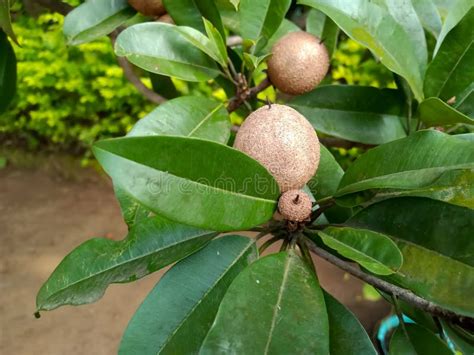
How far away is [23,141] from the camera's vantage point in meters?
2.75

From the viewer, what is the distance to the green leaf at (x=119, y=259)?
56cm

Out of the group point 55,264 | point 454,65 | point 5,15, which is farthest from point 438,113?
point 55,264

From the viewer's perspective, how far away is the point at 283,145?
0.52 m

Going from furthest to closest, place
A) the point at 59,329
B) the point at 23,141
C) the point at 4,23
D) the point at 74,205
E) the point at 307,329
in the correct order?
the point at 23,141, the point at 74,205, the point at 59,329, the point at 4,23, the point at 307,329

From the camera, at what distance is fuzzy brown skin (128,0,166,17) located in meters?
0.77

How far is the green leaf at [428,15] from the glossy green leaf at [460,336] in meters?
0.43

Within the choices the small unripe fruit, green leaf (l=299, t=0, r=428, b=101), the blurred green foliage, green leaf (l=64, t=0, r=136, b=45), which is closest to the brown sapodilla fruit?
the small unripe fruit

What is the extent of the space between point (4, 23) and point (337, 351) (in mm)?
635

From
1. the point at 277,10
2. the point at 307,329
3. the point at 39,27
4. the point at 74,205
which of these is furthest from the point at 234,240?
the point at 39,27

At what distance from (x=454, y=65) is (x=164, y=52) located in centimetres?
36

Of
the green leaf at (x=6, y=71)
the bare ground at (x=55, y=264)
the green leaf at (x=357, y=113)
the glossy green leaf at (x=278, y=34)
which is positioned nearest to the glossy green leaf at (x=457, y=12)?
the green leaf at (x=357, y=113)

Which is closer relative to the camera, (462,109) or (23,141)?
(462,109)

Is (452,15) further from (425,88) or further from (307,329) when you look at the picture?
(307,329)

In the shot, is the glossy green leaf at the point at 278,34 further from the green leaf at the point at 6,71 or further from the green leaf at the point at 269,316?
the green leaf at the point at 6,71
